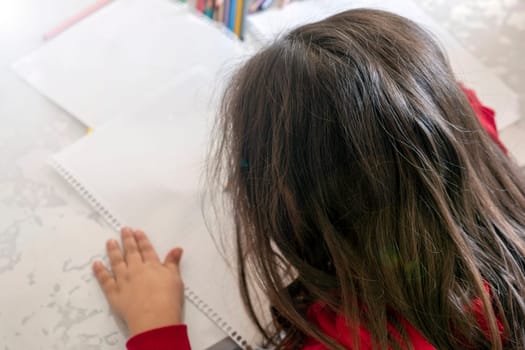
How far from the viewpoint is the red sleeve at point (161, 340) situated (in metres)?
0.52

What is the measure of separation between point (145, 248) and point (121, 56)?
11.0 inches

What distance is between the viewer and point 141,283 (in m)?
0.56

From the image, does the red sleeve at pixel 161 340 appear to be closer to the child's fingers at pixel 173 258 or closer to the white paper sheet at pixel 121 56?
the child's fingers at pixel 173 258

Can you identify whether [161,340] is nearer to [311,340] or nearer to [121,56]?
[311,340]

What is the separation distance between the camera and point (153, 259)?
0.58 metres

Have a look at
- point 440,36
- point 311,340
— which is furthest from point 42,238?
point 440,36

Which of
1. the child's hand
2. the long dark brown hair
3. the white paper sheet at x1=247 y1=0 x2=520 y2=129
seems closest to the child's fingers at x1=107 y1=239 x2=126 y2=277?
the child's hand

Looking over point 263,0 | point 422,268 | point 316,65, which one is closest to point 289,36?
point 316,65

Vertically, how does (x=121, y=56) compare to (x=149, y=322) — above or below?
above

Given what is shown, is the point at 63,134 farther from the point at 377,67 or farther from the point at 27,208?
the point at 377,67

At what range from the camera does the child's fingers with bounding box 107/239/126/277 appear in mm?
570

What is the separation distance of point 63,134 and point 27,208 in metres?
0.11

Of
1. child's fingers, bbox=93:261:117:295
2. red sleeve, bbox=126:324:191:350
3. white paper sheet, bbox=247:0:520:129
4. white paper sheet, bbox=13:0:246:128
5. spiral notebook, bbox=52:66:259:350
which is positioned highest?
white paper sheet, bbox=247:0:520:129

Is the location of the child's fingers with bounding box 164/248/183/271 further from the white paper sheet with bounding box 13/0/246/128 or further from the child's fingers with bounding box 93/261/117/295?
the white paper sheet with bounding box 13/0/246/128
